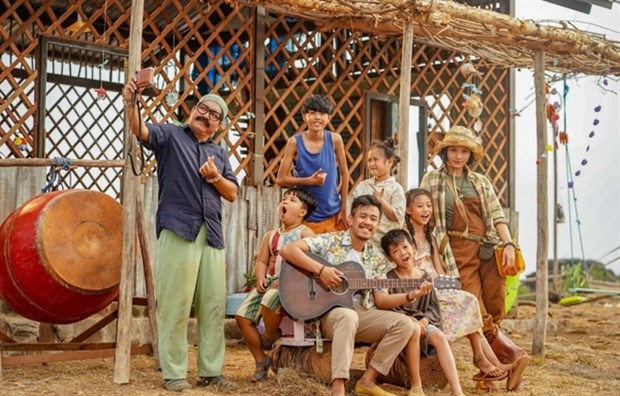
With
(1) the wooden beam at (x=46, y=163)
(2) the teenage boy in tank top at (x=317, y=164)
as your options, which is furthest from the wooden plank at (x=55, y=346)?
(2) the teenage boy in tank top at (x=317, y=164)

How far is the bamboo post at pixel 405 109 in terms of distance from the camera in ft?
20.7

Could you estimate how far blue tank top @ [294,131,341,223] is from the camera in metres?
5.79

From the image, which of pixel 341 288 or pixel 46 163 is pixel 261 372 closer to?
pixel 341 288

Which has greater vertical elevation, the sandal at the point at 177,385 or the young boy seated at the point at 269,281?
the young boy seated at the point at 269,281

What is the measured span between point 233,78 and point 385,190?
6106mm

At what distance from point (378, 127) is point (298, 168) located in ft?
→ 14.4

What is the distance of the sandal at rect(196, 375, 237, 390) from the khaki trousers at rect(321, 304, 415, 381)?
2.10 feet

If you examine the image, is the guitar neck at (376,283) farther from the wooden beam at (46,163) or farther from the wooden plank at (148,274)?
the wooden beam at (46,163)

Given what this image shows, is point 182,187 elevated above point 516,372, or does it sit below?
above

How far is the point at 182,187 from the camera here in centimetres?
516

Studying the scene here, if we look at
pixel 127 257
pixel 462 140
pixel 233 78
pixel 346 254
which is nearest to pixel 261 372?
pixel 346 254

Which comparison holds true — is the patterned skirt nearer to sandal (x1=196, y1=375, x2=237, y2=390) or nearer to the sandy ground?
the sandy ground

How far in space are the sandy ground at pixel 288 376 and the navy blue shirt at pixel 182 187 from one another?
90 centimetres

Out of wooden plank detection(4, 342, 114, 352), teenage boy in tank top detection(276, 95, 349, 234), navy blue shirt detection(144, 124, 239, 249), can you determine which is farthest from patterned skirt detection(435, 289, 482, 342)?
wooden plank detection(4, 342, 114, 352)
